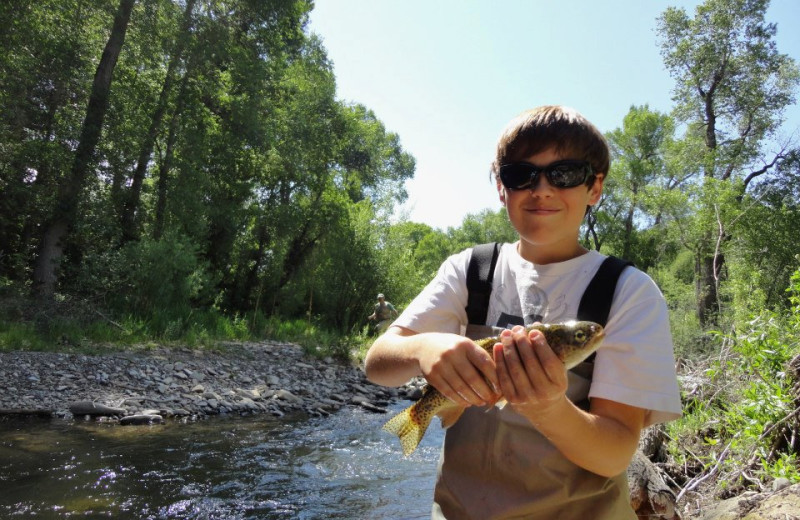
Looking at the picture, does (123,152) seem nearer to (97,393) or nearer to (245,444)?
(97,393)

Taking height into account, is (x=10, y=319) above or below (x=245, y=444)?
above

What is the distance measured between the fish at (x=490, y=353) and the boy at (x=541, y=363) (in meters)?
0.10

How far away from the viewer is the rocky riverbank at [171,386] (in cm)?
1095

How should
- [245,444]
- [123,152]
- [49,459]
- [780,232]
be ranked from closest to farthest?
[49,459]
[245,444]
[123,152]
[780,232]

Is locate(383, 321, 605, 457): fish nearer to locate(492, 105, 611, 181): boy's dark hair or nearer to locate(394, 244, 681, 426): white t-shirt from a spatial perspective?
locate(394, 244, 681, 426): white t-shirt

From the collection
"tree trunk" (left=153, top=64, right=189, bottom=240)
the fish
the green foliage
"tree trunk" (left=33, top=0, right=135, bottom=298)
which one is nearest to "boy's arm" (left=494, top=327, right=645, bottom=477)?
the fish

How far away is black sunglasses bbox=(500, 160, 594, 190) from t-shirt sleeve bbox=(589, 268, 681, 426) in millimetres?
400

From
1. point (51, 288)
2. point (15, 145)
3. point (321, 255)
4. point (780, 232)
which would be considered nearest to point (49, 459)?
point (51, 288)

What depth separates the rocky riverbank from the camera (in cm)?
1095

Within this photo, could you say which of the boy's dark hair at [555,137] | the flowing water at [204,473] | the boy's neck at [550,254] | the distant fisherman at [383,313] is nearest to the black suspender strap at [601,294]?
the boy's neck at [550,254]

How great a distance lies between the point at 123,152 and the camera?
1936 cm

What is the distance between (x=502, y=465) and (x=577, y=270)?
0.69m

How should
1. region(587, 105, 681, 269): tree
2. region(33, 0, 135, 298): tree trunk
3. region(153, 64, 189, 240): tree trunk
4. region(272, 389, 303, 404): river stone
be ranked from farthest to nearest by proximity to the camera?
region(587, 105, 681, 269): tree, region(153, 64, 189, 240): tree trunk, region(33, 0, 135, 298): tree trunk, region(272, 389, 303, 404): river stone

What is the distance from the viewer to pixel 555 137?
6.06 feet
